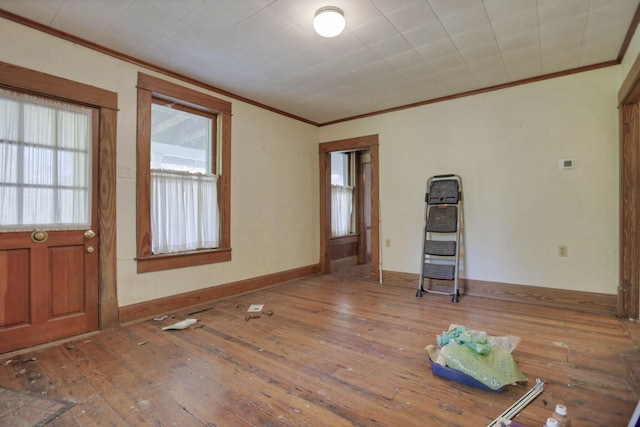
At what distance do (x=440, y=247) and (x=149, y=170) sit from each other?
3253mm

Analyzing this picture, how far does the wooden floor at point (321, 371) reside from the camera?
5.03ft

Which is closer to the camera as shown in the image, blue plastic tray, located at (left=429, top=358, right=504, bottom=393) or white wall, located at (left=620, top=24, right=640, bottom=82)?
blue plastic tray, located at (left=429, top=358, right=504, bottom=393)

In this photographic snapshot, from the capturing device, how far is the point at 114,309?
2.69m

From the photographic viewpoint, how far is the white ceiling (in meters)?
2.13

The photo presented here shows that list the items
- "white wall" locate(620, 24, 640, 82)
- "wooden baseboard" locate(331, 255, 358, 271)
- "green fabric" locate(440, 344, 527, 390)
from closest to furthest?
"green fabric" locate(440, 344, 527, 390), "white wall" locate(620, 24, 640, 82), "wooden baseboard" locate(331, 255, 358, 271)

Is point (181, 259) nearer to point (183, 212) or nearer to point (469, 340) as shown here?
point (183, 212)

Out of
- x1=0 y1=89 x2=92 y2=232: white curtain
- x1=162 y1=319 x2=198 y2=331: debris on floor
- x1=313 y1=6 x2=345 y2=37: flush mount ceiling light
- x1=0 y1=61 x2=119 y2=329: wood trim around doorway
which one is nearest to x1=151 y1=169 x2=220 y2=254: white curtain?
x1=0 y1=61 x2=119 y2=329: wood trim around doorway

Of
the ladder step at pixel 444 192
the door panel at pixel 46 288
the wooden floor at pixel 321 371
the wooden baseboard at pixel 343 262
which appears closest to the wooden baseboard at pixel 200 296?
the wooden floor at pixel 321 371

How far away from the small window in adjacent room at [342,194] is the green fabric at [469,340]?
136 inches

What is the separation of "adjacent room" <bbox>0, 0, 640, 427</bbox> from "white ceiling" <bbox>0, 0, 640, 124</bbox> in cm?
2

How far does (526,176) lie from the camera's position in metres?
3.34

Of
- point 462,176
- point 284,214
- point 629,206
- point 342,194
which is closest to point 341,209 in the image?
point 342,194

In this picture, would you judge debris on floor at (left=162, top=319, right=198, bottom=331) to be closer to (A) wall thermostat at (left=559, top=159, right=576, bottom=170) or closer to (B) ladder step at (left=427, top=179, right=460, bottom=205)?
(B) ladder step at (left=427, top=179, right=460, bottom=205)

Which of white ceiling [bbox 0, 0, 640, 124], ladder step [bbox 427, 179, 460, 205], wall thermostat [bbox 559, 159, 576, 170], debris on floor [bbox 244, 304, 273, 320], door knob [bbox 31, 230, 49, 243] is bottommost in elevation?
debris on floor [bbox 244, 304, 273, 320]
